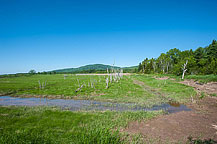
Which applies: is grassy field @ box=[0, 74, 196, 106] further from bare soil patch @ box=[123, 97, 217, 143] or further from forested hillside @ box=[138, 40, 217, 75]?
forested hillside @ box=[138, 40, 217, 75]

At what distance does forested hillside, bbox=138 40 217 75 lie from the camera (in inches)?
1811

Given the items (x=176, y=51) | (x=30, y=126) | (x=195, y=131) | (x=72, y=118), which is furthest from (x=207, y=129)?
(x=176, y=51)

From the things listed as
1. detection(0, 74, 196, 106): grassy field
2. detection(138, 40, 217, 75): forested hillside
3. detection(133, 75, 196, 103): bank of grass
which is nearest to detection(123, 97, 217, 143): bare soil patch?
detection(0, 74, 196, 106): grassy field

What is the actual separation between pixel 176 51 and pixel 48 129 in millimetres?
91451

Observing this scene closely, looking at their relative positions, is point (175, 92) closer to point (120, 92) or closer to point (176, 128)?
point (120, 92)

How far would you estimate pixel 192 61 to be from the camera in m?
51.5

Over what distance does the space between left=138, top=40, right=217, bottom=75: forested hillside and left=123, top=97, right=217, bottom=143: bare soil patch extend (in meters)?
35.6

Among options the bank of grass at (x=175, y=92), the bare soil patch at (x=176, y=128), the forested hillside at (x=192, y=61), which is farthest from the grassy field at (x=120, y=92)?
the forested hillside at (x=192, y=61)

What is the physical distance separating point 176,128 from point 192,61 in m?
56.7

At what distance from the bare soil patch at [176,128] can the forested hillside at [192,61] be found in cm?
3557

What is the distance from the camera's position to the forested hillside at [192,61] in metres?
46.0

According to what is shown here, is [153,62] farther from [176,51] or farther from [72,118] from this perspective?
[72,118]

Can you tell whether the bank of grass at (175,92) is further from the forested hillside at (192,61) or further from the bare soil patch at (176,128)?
the forested hillside at (192,61)

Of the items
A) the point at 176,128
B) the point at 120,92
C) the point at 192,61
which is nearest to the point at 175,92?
the point at 120,92
